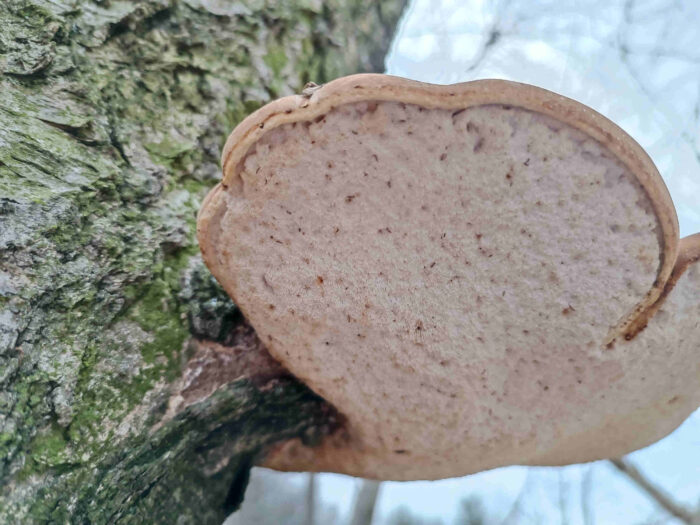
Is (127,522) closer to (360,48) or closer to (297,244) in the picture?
(297,244)

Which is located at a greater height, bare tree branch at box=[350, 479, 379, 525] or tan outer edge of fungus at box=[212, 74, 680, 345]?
tan outer edge of fungus at box=[212, 74, 680, 345]

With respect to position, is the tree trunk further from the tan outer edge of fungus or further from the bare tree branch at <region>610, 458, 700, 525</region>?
the bare tree branch at <region>610, 458, 700, 525</region>

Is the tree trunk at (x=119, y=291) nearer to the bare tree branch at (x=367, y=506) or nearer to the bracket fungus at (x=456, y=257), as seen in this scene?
the bracket fungus at (x=456, y=257)

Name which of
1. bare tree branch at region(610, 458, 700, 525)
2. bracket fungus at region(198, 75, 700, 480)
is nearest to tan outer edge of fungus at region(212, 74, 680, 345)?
bracket fungus at region(198, 75, 700, 480)

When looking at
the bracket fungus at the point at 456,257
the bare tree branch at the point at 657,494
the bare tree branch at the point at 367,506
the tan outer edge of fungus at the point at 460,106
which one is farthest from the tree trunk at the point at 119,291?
the bare tree branch at the point at 367,506

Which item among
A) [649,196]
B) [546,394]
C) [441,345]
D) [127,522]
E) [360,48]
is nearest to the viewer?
[649,196]

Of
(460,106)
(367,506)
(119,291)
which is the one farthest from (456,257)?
(367,506)

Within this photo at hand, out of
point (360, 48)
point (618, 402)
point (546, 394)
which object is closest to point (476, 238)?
point (546, 394)
